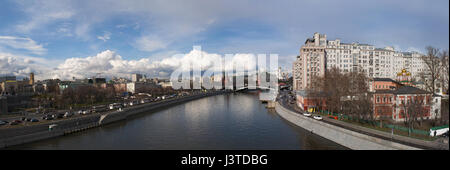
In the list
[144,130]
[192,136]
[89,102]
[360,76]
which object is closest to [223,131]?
[192,136]

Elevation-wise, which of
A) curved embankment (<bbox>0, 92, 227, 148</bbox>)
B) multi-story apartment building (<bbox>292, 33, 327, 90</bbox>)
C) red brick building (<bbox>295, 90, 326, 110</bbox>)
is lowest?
curved embankment (<bbox>0, 92, 227, 148</bbox>)

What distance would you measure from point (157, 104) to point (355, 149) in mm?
29661

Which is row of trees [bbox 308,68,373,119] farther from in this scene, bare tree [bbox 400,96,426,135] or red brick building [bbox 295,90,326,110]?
bare tree [bbox 400,96,426,135]

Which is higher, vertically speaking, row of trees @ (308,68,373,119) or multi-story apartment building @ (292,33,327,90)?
multi-story apartment building @ (292,33,327,90)

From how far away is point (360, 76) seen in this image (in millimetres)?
19359

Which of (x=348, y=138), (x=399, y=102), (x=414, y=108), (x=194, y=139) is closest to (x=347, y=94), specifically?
Answer: (x=399, y=102)

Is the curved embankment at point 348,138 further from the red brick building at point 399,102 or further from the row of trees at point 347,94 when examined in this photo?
the red brick building at point 399,102

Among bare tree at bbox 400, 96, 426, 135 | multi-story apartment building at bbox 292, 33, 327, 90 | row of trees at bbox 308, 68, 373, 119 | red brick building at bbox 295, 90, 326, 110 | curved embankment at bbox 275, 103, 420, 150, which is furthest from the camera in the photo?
multi-story apartment building at bbox 292, 33, 327, 90

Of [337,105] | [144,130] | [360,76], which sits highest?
[360,76]

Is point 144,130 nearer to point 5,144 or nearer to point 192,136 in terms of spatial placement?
point 192,136

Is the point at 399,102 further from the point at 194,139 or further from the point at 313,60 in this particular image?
the point at 313,60

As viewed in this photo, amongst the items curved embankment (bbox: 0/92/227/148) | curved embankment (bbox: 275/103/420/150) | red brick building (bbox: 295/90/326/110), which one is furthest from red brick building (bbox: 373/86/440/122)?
curved embankment (bbox: 0/92/227/148)

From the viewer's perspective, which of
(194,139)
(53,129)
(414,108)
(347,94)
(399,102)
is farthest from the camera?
(347,94)

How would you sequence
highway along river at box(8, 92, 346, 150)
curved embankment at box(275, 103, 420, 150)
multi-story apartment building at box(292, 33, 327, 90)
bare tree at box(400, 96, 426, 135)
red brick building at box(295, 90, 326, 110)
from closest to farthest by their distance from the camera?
curved embankment at box(275, 103, 420, 150), bare tree at box(400, 96, 426, 135), highway along river at box(8, 92, 346, 150), red brick building at box(295, 90, 326, 110), multi-story apartment building at box(292, 33, 327, 90)
